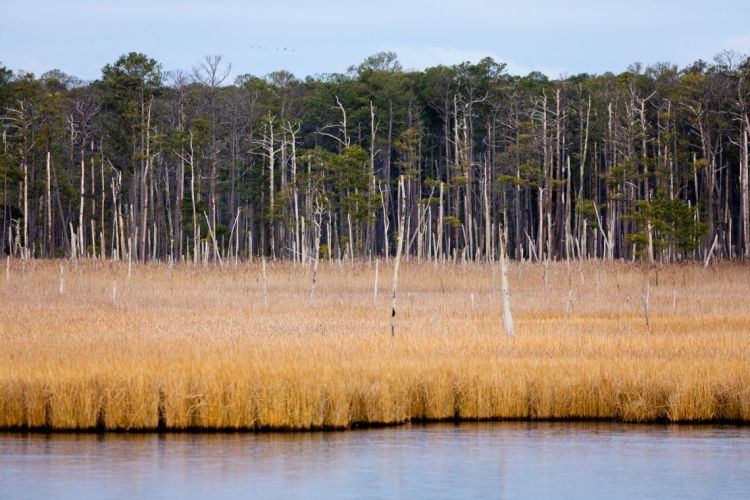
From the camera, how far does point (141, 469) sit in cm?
1355

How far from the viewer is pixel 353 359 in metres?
18.3

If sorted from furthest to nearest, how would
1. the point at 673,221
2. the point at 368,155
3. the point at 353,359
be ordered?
the point at 368,155
the point at 673,221
the point at 353,359

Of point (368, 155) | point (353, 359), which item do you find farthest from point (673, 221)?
point (353, 359)

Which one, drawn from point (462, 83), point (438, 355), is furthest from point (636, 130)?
point (438, 355)

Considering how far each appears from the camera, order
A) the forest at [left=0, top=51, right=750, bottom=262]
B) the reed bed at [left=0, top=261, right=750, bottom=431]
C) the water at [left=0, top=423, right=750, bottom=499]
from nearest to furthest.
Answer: the water at [left=0, top=423, right=750, bottom=499] < the reed bed at [left=0, top=261, right=750, bottom=431] < the forest at [left=0, top=51, right=750, bottom=262]

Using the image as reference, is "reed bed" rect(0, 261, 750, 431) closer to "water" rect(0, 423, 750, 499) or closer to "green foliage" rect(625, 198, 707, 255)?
"water" rect(0, 423, 750, 499)

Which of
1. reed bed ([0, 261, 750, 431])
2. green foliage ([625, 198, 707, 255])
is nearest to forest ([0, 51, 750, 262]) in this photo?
green foliage ([625, 198, 707, 255])

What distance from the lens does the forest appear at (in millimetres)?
51594

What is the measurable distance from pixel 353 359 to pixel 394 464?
14.3 feet

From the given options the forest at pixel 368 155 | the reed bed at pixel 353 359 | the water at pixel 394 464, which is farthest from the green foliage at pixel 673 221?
the water at pixel 394 464

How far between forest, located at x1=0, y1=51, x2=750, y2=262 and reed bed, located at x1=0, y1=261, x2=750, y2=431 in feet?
54.2

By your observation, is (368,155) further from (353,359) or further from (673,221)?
(353,359)

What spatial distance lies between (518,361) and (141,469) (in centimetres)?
673

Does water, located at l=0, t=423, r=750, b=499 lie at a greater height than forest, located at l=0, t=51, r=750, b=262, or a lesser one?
lesser
